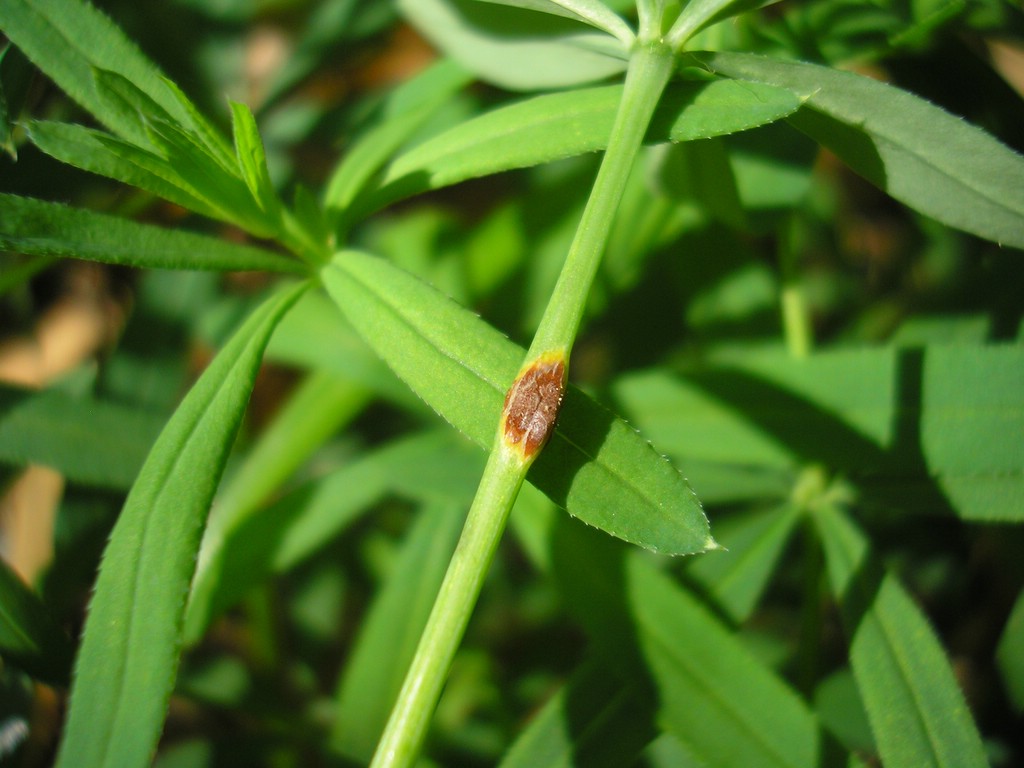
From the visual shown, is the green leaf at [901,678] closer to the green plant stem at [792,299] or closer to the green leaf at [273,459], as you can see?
the green plant stem at [792,299]

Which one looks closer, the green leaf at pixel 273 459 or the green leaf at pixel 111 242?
the green leaf at pixel 111 242

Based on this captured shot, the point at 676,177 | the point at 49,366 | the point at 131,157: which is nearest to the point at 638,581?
the point at 676,177

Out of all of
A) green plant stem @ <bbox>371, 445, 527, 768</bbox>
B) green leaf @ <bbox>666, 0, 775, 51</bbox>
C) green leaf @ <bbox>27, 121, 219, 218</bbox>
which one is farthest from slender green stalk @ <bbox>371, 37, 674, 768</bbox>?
green leaf @ <bbox>27, 121, 219, 218</bbox>

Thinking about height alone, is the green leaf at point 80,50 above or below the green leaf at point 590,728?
above

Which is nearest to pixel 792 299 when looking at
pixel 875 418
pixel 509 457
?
pixel 875 418

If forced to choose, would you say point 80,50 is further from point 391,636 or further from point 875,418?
Answer: point 875,418

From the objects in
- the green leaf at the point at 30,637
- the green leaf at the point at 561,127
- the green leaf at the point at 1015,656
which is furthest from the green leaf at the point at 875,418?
the green leaf at the point at 30,637
